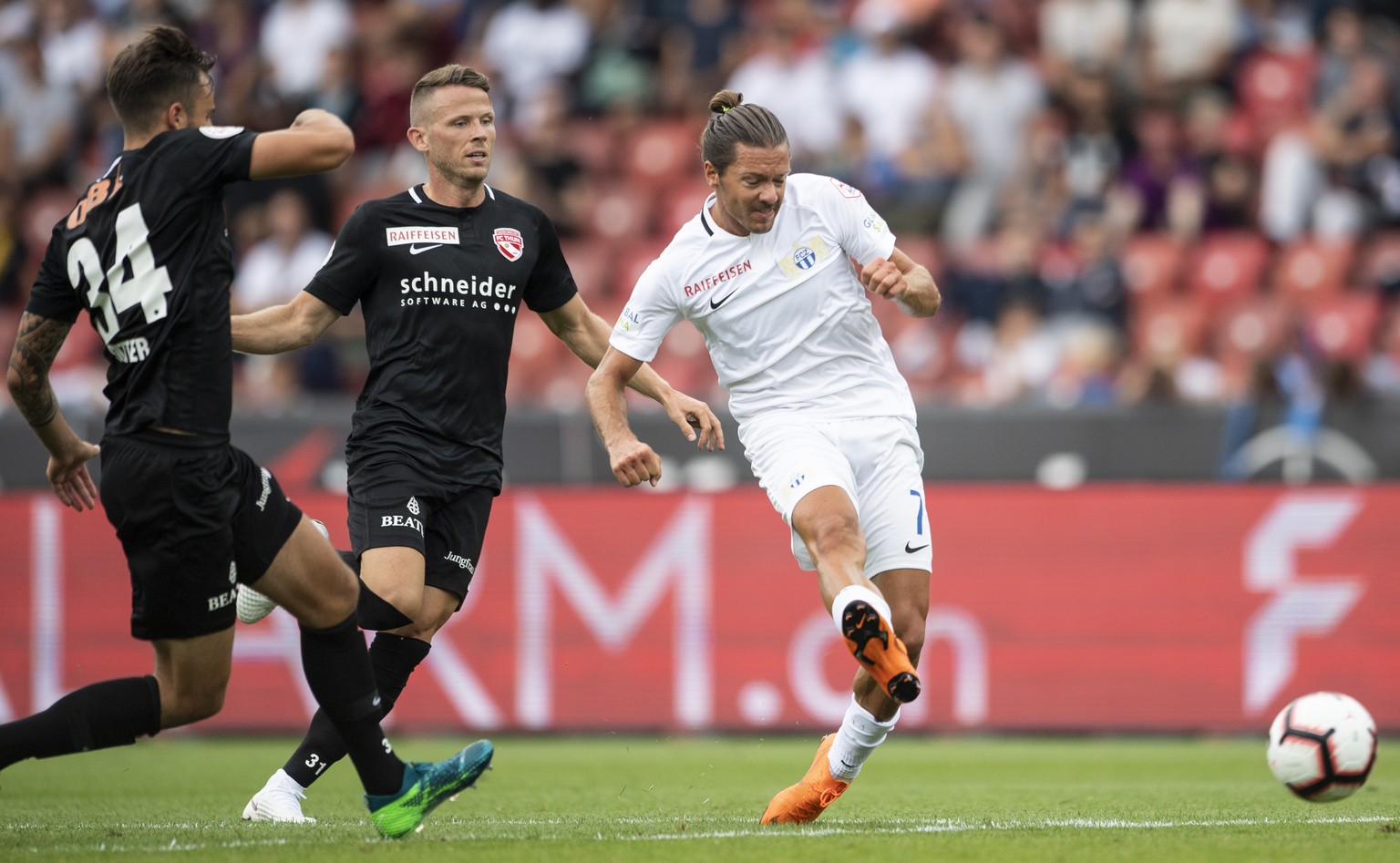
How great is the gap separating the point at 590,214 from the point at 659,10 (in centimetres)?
272

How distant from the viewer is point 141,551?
222 inches

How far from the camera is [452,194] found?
280 inches

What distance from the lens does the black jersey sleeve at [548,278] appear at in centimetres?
726

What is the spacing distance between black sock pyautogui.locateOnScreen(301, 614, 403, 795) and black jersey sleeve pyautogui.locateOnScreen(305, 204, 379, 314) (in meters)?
1.54

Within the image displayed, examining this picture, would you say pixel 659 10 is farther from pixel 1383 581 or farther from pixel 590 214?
pixel 1383 581

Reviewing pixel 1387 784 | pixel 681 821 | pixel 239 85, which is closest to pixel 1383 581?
pixel 1387 784

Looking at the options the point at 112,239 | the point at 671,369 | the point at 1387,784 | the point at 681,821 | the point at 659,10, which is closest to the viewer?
the point at 112,239

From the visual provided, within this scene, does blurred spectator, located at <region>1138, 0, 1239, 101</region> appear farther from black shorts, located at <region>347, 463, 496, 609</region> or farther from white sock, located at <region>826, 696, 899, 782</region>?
black shorts, located at <region>347, 463, 496, 609</region>

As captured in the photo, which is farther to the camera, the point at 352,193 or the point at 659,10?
the point at 659,10

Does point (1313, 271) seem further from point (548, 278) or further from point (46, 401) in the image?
point (46, 401)

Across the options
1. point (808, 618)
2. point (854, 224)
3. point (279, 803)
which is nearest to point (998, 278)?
point (808, 618)

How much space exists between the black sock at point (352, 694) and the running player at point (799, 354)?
1.25 meters

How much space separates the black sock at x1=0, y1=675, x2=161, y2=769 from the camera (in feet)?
18.9

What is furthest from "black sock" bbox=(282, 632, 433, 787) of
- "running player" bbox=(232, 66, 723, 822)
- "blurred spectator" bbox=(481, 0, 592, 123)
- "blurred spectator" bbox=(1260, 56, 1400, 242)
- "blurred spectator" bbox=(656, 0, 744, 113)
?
"blurred spectator" bbox=(481, 0, 592, 123)
